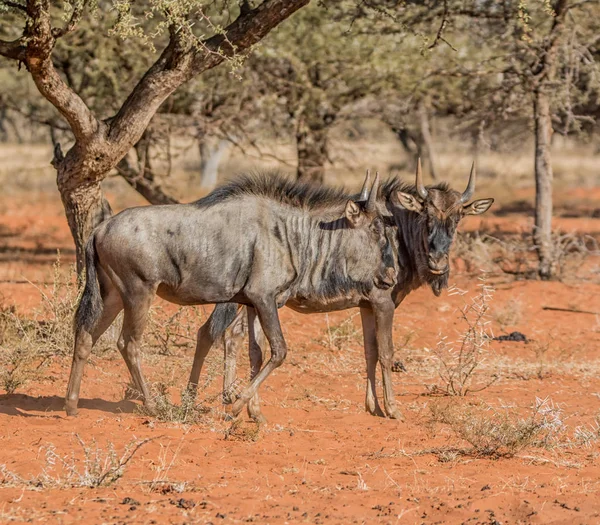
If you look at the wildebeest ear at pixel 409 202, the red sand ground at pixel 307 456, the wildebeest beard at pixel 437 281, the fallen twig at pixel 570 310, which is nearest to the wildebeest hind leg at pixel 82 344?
the red sand ground at pixel 307 456

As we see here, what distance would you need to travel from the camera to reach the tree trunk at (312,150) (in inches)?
640

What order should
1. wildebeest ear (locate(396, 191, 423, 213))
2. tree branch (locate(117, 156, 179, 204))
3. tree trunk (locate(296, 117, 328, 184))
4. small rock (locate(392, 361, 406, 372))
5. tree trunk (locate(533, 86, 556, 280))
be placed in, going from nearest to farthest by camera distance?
wildebeest ear (locate(396, 191, 423, 213)), small rock (locate(392, 361, 406, 372)), tree branch (locate(117, 156, 179, 204)), tree trunk (locate(533, 86, 556, 280)), tree trunk (locate(296, 117, 328, 184))

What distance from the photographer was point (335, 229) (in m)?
8.40

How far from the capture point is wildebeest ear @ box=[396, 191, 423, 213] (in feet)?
27.8

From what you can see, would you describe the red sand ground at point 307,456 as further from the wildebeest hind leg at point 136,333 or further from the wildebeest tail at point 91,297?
the wildebeest tail at point 91,297

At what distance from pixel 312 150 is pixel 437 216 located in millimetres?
8170

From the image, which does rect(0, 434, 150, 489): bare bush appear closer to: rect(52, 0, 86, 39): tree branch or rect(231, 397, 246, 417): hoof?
rect(231, 397, 246, 417): hoof

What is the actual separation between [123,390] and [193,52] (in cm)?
322

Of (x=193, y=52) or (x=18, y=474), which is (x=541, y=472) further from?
(x=193, y=52)

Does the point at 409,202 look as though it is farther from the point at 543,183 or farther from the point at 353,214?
the point at 543,183

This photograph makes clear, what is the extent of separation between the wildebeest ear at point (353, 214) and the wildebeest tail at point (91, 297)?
6.80 ft

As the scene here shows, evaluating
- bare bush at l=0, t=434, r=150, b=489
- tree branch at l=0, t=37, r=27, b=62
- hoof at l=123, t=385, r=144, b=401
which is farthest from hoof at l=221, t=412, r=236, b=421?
tree branch at l=0, t=37, r=27, b=62

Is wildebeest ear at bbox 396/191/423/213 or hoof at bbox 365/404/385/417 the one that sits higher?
wildebeest ear at bbox 396/191/423/213

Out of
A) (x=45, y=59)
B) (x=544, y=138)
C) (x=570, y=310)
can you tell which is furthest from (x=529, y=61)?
(x=45, y=59)
